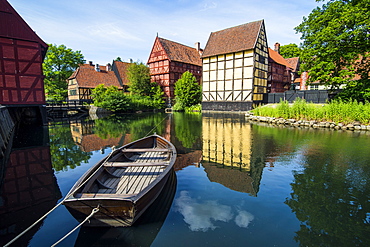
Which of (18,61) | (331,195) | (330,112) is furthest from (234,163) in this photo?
(18,61)

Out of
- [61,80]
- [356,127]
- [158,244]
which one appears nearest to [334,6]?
[356,127]

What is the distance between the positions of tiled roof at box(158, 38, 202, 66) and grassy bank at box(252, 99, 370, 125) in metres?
23.6

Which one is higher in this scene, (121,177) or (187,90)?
(187,90)

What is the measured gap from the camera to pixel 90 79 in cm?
3931

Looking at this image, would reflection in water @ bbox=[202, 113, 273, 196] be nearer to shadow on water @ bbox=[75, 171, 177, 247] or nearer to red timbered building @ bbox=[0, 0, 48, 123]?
shadow on water @ bbox=[75, 171, 177, 247]

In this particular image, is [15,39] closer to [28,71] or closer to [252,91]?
[28,71]

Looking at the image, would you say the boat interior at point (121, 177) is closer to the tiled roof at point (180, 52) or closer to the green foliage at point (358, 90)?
the green foliage at point (358, 90)

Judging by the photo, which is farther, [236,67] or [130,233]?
[236,67]

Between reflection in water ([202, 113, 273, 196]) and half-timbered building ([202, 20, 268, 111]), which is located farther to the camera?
half-timbered building ([202, 20, 268, 111])

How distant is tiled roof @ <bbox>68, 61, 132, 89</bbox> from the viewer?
3806 cm

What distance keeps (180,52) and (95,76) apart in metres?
17.4

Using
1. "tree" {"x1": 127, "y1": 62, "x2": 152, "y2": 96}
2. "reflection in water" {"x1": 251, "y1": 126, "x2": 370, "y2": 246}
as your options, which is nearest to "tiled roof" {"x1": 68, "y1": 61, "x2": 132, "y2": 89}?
"tree" {"x1": 127, "y1": 62, "x2": 152, "y2": 96}

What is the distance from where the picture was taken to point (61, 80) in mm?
41344

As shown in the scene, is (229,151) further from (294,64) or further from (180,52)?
(294,64)
